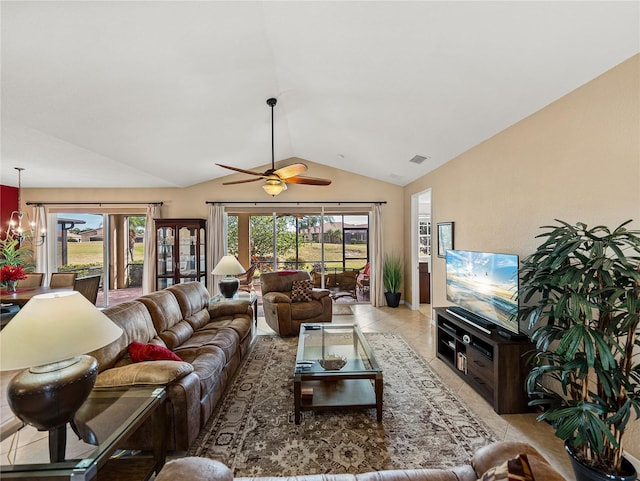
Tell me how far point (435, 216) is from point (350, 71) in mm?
2926

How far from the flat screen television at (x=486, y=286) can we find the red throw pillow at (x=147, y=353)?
2708mm

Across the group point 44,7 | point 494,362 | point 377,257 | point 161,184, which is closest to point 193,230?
point 161,184

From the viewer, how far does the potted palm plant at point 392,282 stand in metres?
5.97


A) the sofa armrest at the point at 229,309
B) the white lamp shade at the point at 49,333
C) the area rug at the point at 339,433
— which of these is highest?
the white lamp shade at the point at 49,333

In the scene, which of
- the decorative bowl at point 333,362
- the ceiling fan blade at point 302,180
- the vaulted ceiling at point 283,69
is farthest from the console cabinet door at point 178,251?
the decorative bowl at point 333,362

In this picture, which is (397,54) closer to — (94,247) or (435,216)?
(435,216)

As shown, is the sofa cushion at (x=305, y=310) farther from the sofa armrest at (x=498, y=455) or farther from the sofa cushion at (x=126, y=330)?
the sofa armrest at (x=498, y=455)

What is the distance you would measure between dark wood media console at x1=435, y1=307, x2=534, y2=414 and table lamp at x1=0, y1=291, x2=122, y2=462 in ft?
8.93

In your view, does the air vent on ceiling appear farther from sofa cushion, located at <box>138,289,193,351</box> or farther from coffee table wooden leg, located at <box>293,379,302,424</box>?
sofa cushion, located at <box>138,289,193,351</box>

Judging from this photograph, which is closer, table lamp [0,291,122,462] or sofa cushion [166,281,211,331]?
table lamp [0,291,122,462]

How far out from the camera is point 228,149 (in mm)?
4574

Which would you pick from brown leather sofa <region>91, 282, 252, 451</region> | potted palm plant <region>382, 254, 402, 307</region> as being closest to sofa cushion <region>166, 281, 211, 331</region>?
brown leather sofa <region>91, 282, 252, 451</region>

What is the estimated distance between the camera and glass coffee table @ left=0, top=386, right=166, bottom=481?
1195 mm

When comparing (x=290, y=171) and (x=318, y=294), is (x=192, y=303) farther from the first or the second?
(x=290, y=171)
